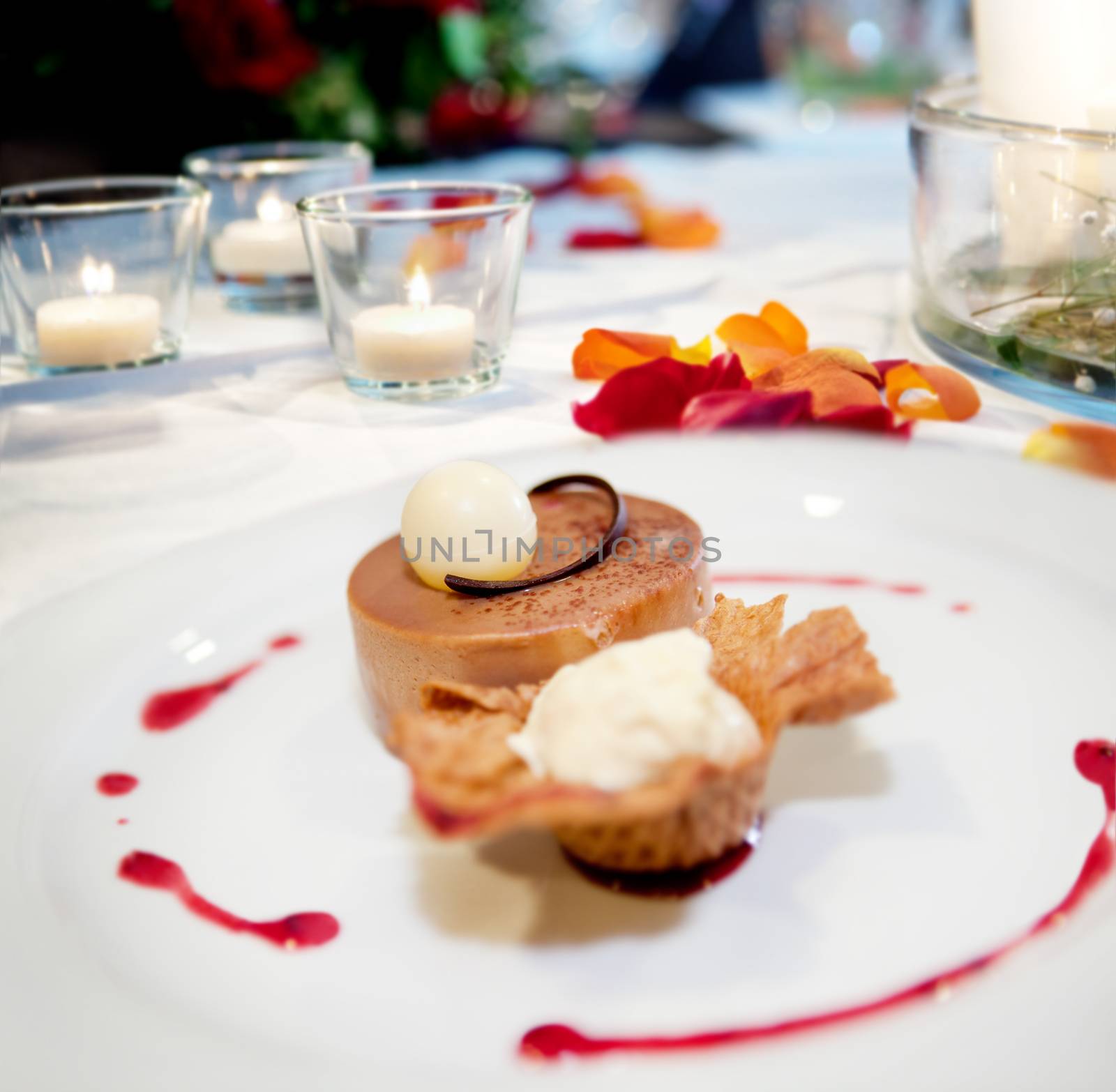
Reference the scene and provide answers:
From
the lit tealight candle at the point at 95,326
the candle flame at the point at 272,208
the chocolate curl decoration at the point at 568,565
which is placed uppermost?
the candle flame at the point at 272,208

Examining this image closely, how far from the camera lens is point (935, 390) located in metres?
1.15

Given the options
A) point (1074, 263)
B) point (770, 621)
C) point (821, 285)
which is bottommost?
point (770, 621)

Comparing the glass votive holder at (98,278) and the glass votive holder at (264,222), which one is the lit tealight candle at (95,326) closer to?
the glass votive holder at (98,278)

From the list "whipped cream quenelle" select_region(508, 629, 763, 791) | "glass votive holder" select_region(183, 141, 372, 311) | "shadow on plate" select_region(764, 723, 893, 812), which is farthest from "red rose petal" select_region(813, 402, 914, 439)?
"glass votive holder" select_region(183, 141, 372, 311)

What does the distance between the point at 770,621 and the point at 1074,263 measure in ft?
1.53

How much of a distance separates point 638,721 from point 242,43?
1662 mm

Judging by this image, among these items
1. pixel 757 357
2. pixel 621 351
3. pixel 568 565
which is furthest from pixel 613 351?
pixel 568 565

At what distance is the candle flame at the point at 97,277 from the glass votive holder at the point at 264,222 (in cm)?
27

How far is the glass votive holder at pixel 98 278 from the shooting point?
1.26 meters

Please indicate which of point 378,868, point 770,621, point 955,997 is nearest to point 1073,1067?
point 955,997

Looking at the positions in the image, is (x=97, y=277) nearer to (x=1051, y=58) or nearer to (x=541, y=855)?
(x=541, y=855)

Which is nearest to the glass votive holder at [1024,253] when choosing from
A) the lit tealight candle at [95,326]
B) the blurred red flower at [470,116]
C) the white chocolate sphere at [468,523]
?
the white chocolate sphere at [468,523]

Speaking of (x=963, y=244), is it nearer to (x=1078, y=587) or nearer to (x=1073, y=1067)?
(x=1078, y=587)

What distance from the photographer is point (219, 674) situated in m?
1.13
